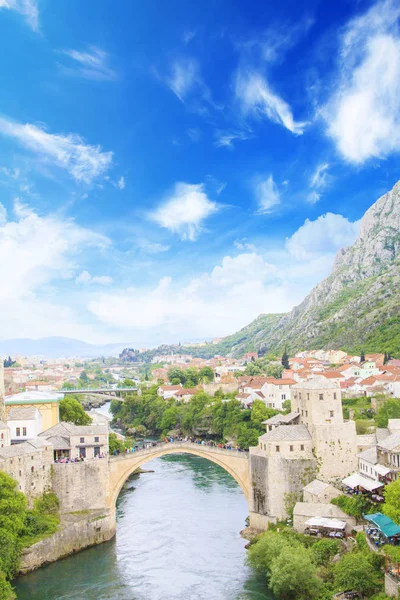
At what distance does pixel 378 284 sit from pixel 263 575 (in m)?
114

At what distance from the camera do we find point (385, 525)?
28516 millimetres

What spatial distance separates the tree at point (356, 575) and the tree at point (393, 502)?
2.49m

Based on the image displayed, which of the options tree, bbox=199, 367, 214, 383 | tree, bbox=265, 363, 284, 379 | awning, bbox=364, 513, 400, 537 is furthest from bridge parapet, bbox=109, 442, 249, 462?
tree, bbox=199, 367, 214, 383

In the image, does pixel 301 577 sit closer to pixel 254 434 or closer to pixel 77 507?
pixel 77 507

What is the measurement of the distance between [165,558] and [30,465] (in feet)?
33.7

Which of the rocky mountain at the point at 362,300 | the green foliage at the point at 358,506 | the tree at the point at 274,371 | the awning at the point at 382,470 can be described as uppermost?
the rocky mountain at the point at 362,300

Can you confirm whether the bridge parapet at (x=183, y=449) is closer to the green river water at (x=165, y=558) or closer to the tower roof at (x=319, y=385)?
the green river water at (x=165, y=558)

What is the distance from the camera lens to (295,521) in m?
35.4

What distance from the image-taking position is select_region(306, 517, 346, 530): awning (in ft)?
108

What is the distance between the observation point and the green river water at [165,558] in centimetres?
3228

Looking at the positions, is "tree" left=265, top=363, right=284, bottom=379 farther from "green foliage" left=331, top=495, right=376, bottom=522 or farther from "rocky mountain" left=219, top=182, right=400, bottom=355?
"green foliage" left=331, top=495, right=376, bottom=522

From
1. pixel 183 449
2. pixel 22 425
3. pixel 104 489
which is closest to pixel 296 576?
pixel 104 489

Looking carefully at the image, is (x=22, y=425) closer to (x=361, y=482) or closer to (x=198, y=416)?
(x=361, y=482)

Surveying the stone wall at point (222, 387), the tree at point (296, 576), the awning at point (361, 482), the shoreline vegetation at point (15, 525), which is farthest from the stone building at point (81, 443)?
the stone wall at point (222, 387)
